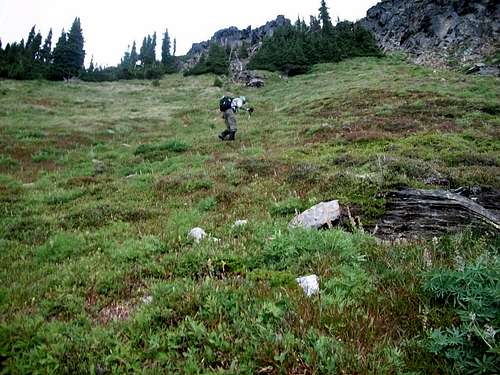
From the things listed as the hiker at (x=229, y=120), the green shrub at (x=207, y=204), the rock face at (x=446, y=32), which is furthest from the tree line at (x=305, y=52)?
the green shrub at (x=207, y=204)

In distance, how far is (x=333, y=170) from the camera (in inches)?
482

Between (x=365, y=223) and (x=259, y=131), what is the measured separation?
17.2 meters

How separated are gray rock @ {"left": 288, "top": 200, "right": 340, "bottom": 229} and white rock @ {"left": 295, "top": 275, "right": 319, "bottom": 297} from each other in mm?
2304

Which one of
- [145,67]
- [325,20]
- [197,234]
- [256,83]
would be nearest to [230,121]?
[197,234]

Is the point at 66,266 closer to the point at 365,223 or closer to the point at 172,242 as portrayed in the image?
the point at 172,242

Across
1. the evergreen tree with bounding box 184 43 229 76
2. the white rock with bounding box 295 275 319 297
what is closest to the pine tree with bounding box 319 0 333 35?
the evergreen tree with bounding box 184 43 229 76

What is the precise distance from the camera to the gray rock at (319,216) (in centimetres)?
782

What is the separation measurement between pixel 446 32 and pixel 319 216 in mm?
74836

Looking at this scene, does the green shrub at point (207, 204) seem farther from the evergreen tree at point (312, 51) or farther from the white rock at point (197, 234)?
the evergreen tree at point (312, 51)

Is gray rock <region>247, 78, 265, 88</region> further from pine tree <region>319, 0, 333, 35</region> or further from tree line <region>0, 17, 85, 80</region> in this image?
tree line <region>0, 17, 85, 80</region>

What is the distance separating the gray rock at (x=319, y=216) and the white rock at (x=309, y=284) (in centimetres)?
230

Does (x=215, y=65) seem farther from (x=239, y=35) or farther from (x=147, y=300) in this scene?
(x=239, y=35)

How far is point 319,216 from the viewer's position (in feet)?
26.6

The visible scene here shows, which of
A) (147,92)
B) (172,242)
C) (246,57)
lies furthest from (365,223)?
(246,57)
